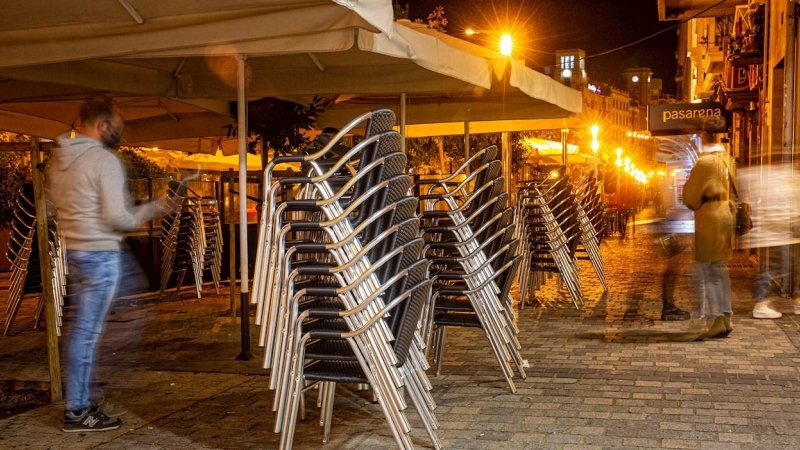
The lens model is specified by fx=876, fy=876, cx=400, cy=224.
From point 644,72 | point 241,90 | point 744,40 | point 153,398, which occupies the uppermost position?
point 644,72

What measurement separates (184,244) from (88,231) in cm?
728

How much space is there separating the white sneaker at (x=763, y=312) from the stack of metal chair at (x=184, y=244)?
23.0ft

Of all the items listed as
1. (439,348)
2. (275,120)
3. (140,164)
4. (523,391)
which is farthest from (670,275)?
(140,164)

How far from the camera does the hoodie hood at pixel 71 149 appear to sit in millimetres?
5137

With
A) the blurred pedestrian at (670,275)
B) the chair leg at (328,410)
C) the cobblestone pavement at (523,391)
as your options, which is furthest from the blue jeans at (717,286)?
the chair leg at (328,410)

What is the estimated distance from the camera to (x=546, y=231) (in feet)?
33.4

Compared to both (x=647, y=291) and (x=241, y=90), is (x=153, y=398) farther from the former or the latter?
(x=647, y=291)

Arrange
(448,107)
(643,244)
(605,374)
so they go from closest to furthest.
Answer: (605,374) < (448,107) < (643,244)

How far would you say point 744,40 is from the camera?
51.0 ft

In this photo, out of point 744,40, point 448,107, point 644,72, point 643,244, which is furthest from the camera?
point 644,72

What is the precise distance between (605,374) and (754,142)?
1342 cm

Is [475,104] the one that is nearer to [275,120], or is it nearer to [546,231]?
[546,231]

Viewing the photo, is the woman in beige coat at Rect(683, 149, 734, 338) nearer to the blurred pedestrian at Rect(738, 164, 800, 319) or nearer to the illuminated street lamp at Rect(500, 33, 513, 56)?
the blurred pedestrian at Rect(738, 164, 800, 319)

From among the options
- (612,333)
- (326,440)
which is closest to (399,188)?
(326,440)
